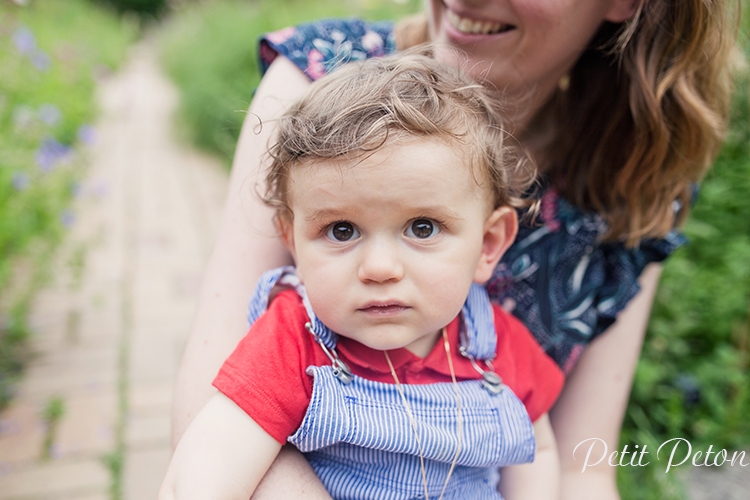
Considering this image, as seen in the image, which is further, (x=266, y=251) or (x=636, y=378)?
(x=636, y=378)

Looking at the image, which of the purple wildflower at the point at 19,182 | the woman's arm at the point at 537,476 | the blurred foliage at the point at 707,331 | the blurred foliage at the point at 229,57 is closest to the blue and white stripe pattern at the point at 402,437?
the woman's arm at the point at 537,476

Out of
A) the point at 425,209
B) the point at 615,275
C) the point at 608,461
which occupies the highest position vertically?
the point at 425,209

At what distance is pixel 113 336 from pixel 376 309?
246cm

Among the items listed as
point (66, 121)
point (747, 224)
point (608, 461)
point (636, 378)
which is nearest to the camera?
point (608, 461)

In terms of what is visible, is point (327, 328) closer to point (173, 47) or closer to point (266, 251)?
point (266, 251)

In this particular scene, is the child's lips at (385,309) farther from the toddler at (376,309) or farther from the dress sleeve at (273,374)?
the dress sleeve at (273,374)

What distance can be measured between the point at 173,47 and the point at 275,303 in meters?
9.34

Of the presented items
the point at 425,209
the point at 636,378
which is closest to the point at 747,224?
the point at 636,378

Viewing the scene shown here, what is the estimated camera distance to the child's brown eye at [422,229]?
3.44ft

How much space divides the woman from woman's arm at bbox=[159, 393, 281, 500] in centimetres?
33

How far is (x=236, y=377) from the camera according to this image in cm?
103

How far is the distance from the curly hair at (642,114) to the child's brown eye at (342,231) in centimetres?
71

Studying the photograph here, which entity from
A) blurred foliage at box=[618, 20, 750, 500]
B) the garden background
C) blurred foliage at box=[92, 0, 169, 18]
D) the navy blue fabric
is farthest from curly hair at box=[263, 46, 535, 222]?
blurred foliage at box=[92, 0, 169, 18]

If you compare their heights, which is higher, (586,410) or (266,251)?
(266,251)
